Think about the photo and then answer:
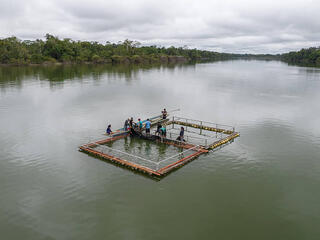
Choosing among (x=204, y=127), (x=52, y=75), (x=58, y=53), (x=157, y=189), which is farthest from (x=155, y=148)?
(x=58, y=53)

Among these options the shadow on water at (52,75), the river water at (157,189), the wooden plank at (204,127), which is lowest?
the river water at (157,189)

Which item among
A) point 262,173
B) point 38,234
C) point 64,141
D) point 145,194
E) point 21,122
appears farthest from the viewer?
point 21,122

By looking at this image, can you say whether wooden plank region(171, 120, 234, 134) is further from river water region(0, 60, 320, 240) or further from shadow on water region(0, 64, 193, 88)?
shadow on water region(0, 64, 193, 88)

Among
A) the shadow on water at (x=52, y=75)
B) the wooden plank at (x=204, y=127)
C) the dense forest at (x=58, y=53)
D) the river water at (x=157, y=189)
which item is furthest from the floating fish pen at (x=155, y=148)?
the dense forest at (x=58, y=53)

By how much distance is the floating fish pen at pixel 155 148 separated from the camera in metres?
21.3

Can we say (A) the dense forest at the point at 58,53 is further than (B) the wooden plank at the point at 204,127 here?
Yes

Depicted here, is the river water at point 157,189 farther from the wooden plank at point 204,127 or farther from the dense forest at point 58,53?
the dense forest at point 58,53

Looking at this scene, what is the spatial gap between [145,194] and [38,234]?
6.78 m

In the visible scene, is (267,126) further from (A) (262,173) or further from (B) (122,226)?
(B) (122,226)

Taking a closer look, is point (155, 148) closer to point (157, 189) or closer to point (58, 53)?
point (157, 189)

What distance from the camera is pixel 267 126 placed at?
33812 mm

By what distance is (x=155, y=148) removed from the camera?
83.8 feet

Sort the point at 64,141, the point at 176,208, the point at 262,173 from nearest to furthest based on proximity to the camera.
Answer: the point at 176,208, the point at 262,173, the point at 64,141

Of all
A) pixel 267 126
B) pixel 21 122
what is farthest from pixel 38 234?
pixel 267 126
